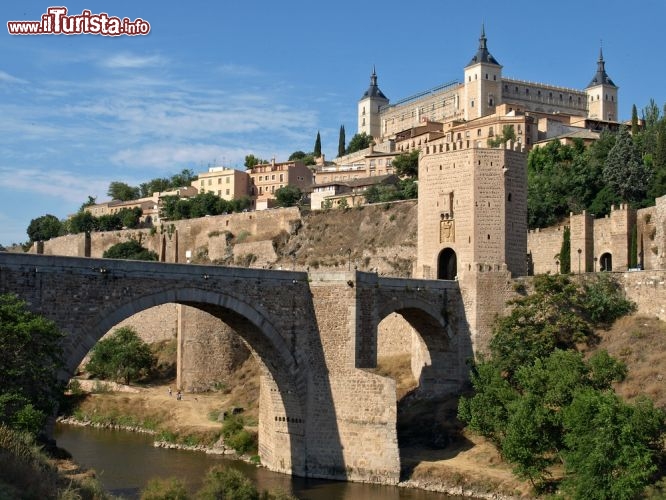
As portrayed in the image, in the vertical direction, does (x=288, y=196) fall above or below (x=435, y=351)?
above

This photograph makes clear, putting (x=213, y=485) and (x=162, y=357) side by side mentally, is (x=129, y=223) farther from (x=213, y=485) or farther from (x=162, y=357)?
(x=213, y=485)

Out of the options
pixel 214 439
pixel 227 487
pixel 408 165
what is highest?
pixel 408 165

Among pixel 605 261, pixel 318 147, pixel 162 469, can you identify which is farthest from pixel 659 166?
pixel 318 147

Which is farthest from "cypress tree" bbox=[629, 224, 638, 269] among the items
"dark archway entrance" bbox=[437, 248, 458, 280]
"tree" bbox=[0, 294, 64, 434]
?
"tree" bbox=[0, 294, 64, 434]

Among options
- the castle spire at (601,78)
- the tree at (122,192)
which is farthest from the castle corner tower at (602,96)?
the tree at (122,192)

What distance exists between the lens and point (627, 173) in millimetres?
56688

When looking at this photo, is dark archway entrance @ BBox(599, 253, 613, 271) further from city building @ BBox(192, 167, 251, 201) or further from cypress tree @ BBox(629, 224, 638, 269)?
city building @ BBox(192, 167, 251, 201)

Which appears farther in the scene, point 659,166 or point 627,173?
point 659,166

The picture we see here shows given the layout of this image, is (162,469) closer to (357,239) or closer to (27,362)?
(27,362)

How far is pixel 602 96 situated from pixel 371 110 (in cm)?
3065

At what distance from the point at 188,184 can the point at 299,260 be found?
53113 millimetres

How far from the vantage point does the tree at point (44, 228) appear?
9694 cm

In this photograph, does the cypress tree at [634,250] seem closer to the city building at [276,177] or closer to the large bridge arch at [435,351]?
the large bridge arch at [435,351]

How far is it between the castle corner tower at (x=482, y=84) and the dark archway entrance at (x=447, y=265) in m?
59.9
